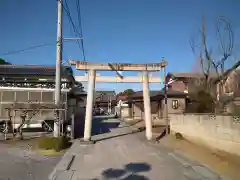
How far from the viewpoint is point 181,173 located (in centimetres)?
777

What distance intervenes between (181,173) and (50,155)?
19.7 feet

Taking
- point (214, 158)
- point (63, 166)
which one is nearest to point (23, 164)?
point (63, 166)

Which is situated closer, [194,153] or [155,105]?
[194,153]

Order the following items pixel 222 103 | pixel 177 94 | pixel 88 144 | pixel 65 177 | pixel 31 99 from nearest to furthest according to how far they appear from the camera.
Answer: pixel 65 177
pixel 88 144
pixel 222 103
pixel 31 99
pixel 177 94

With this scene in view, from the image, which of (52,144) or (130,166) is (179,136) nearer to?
(130,166)

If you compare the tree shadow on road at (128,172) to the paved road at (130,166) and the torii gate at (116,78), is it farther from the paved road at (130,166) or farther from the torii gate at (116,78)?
the torii gate at (116,78)

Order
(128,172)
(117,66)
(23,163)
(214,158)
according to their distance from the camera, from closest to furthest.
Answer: (128,172) < (23,163) < (214,158) < (117,66)

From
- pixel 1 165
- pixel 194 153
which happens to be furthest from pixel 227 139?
pixel 1 165

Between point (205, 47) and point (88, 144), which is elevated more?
point (205, 47)

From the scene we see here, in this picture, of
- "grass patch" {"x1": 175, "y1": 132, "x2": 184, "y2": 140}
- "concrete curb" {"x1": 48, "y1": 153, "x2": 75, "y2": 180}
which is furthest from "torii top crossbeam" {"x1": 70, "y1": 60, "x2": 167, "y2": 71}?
"concrete curb" {"x1": 48, "y1": 153, "x2": 75, "y2": 180}

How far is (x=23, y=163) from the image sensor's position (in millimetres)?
9117

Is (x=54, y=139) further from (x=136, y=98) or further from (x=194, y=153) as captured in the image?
(x=136, y=98)

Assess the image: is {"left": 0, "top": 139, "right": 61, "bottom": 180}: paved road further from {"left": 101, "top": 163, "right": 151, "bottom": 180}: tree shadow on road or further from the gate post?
the gate post

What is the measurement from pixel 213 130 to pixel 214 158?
1.90 metres
